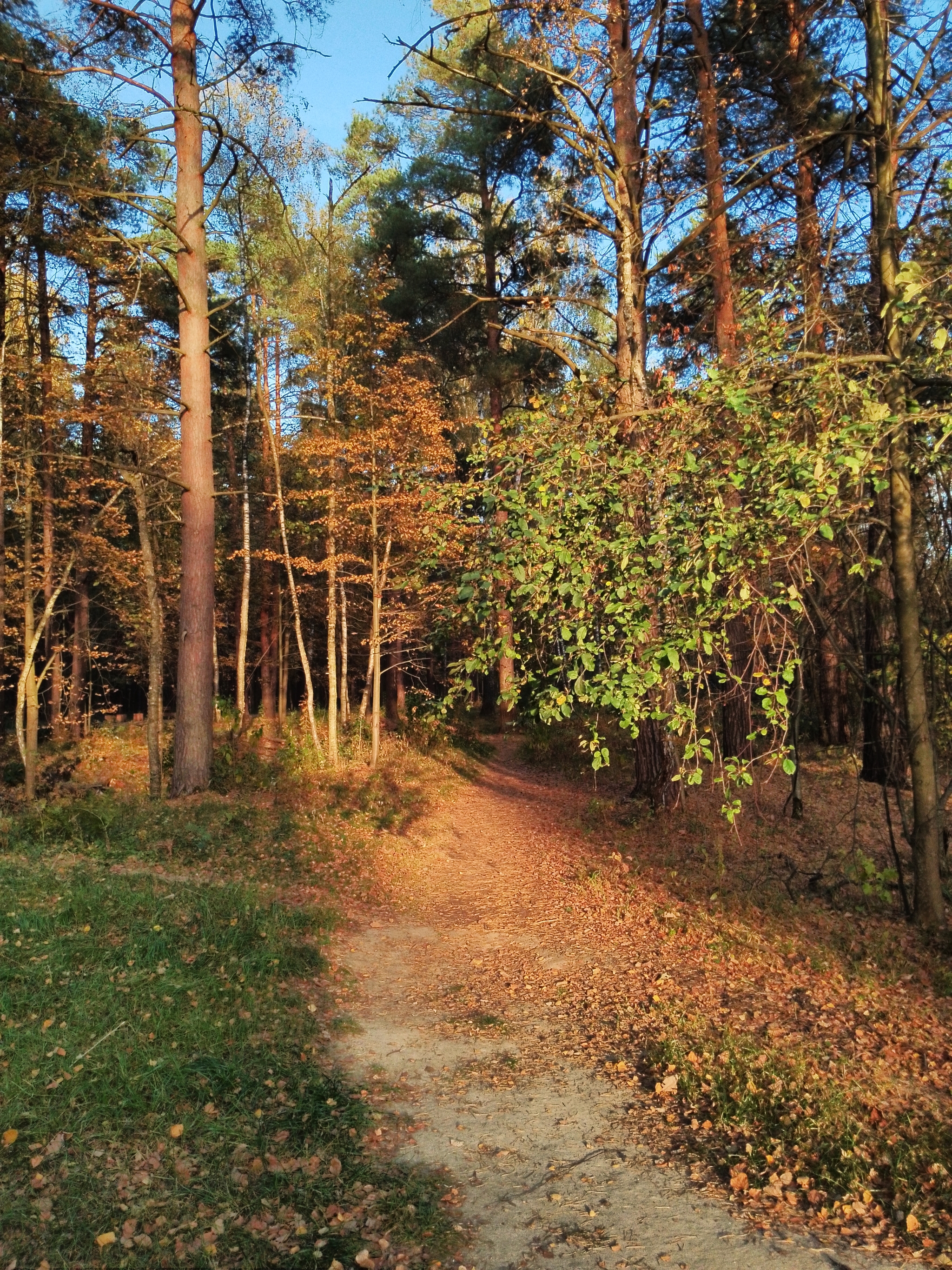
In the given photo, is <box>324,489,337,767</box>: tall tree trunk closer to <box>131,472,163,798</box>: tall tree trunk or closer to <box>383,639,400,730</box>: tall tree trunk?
<box>131,472,163,798</box>: tall tree trunk

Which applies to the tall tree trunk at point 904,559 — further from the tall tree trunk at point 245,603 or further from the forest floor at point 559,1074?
the tall tree trunk at point 245,603

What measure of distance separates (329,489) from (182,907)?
29.7 feet

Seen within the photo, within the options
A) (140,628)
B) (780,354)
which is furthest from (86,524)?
(780,354)

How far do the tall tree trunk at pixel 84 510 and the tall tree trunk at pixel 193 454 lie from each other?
2.52 meters

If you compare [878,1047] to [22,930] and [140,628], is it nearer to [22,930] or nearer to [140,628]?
[22,930]

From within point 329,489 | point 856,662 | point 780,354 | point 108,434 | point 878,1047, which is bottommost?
point 878,1047

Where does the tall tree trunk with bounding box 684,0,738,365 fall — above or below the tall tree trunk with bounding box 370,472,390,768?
above

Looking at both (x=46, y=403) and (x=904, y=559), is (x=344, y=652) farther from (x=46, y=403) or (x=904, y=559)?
(x=904, y=559)

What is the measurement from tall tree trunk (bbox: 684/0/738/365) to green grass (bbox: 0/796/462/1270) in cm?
815

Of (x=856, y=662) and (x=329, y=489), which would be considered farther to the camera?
(x=329, y=489)

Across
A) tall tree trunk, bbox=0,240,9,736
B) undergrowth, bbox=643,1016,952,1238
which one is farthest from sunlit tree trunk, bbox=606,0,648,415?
tall tree trunk, bbox=0,240,9,736

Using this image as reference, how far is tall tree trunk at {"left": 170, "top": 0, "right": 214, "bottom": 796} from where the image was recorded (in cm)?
1098

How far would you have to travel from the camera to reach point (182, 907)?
6.31 metres

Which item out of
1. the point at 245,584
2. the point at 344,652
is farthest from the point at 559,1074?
the point at 245,584
